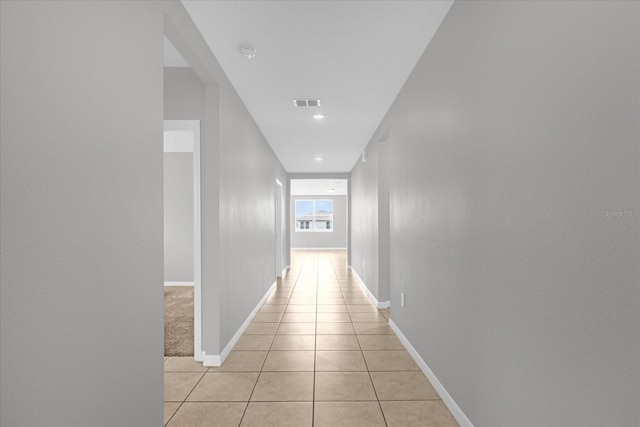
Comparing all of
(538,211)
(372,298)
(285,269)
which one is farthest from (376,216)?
(285,269)

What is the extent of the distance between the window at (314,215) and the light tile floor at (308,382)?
10.9 m

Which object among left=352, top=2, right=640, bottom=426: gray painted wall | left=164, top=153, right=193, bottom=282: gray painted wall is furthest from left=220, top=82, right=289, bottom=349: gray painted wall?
left=164, top=153, right=193, bottom=282: gray painted wall

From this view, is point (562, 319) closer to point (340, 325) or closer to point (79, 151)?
point (79, 151)

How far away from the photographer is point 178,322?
13.6ft

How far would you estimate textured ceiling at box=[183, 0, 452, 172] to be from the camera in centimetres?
209

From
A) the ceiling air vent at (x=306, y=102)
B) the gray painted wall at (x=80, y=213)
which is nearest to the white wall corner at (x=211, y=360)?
the gray painted wall at (x=80, y=213)

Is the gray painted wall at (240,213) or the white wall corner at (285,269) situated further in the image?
the white wall corner at (285,269)

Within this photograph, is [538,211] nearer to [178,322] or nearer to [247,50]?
[247,50]

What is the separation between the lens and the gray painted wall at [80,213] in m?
0.92

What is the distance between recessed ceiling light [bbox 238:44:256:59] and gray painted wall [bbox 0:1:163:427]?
0.89 metres

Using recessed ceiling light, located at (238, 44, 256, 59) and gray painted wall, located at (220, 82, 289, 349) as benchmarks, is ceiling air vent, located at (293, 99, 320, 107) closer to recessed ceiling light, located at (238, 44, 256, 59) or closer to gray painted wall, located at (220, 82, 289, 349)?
gray painted wall, located at (220, 82, 289, 349)

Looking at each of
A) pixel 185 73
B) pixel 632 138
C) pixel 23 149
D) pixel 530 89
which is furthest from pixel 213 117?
pixel 632 138

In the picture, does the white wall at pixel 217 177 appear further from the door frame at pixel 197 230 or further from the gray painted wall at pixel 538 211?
the gray painted wall at pixel 538 211

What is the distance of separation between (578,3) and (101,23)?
66.6 inches
